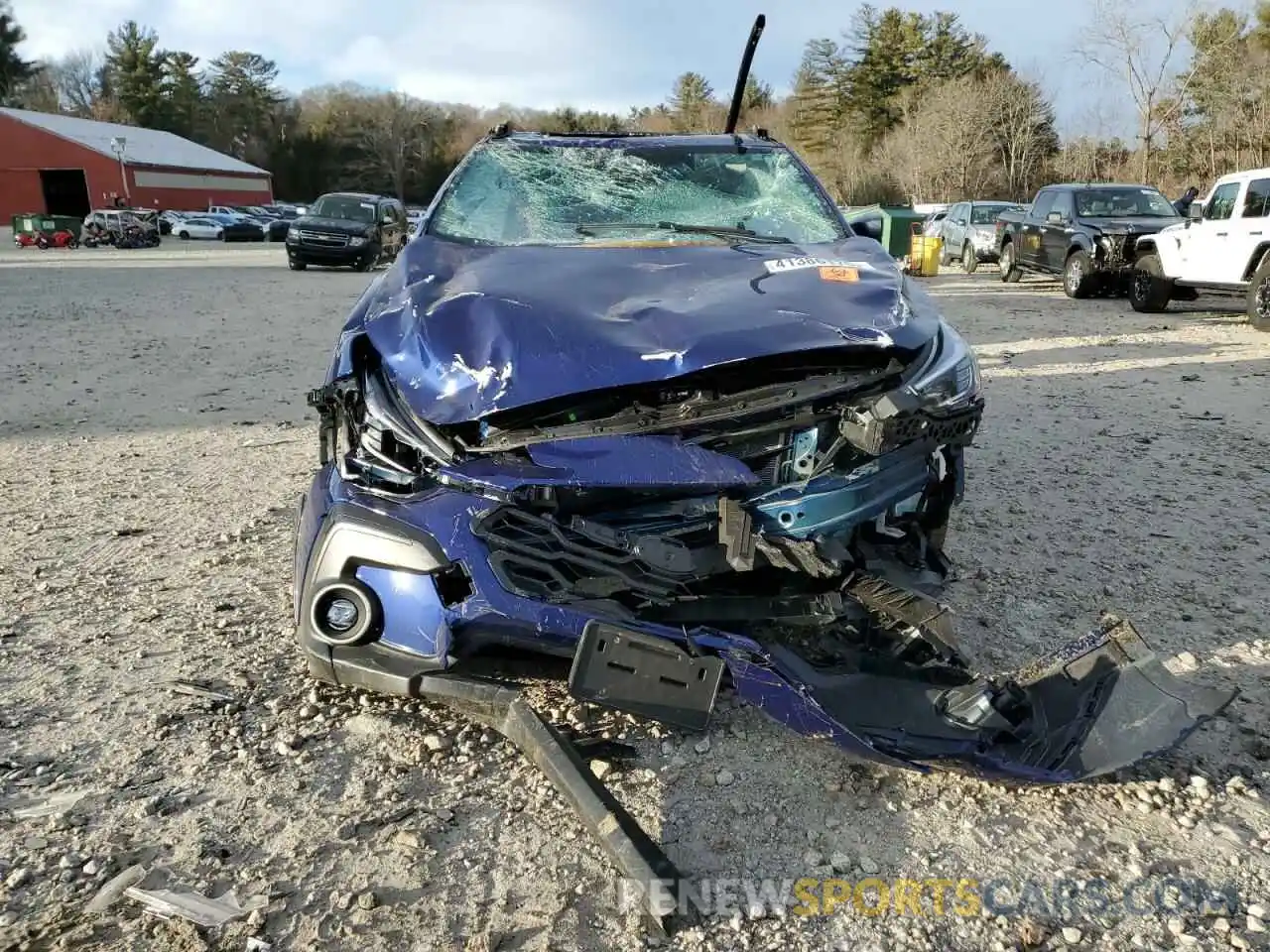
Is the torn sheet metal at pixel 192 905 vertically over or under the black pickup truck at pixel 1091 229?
under

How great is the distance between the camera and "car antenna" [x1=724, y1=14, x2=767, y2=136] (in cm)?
504

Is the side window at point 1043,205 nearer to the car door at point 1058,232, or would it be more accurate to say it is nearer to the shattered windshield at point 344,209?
the car door at point 1058,232

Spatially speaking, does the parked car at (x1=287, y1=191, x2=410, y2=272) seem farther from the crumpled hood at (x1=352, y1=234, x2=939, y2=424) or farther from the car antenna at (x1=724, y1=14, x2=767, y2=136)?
the crumpled hood at (x1=352, y1=234, x2=939, y2=424)

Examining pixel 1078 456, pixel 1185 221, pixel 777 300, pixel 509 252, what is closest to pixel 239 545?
pixel 509 252

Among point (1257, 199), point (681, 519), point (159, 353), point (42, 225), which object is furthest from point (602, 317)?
point (42, 225)

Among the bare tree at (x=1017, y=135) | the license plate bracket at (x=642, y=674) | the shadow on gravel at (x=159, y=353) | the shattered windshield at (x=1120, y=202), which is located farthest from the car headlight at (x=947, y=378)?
the bare tree at (x=1017, y=135)

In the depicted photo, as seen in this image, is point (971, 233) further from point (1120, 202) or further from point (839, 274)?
point (839, 274)

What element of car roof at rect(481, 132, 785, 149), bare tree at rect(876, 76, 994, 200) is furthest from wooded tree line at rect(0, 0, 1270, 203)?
car roof at rect(481, 132, 785, 149)

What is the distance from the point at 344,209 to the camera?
68.5 feet

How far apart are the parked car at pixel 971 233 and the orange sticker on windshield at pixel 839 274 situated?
17200 millimetres

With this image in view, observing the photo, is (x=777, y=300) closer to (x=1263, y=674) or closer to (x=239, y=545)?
(x=1263, y=674)

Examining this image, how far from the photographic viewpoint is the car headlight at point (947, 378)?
8.51ft

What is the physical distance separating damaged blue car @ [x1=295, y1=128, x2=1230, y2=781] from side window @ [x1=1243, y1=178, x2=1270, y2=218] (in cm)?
970

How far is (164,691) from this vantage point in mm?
2814
